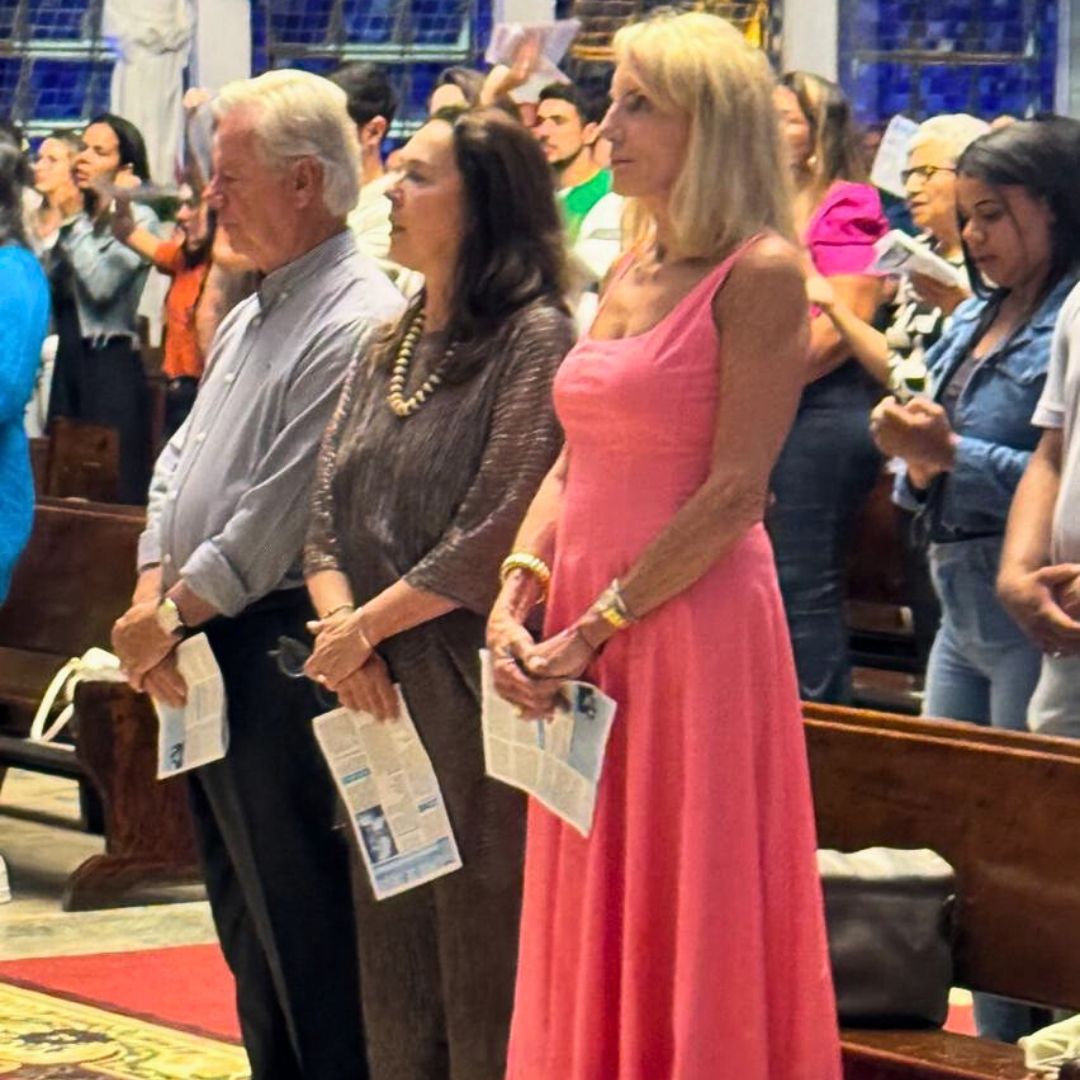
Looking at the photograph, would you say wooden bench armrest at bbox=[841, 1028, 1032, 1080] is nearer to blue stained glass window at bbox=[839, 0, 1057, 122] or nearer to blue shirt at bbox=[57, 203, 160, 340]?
blue shirt at bbox=[57, 203, 160, 340]

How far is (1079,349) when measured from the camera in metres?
4.72

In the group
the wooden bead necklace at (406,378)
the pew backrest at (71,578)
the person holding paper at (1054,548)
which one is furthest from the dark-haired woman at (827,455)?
the wooden bead necklace at (406,378)

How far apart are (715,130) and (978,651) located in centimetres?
164

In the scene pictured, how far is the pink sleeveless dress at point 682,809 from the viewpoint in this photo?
3799mm

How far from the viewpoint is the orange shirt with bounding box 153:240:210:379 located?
10438 millimetres

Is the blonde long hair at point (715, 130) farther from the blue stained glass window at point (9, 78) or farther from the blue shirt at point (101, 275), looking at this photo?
the blue stained glass window at point (9, 78)

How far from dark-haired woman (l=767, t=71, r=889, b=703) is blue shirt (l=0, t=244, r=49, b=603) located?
5.62 ft

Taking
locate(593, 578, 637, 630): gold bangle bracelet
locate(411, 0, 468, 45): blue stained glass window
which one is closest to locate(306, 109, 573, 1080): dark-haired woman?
locate(593, 578, 637, 630): gold bangle bracelet

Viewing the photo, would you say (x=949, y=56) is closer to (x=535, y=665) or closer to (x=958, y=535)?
(x=958, y=535)

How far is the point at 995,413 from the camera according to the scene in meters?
5.18

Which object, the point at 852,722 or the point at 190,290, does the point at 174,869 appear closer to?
the point at 852,722

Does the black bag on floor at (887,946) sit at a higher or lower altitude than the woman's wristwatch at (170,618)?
lower

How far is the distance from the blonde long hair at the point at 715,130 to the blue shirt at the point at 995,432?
51.5 inches

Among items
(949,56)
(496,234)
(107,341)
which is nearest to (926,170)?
(496,234)
